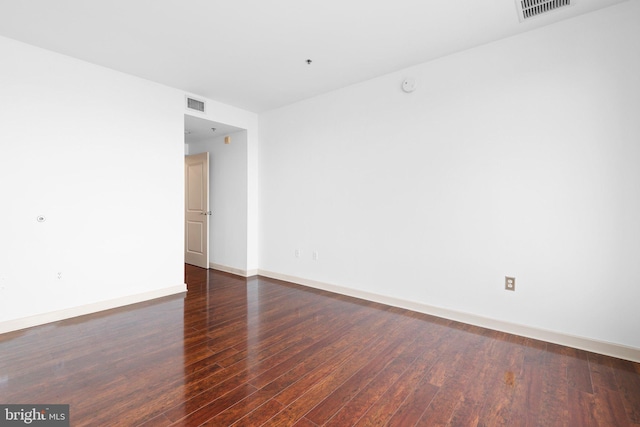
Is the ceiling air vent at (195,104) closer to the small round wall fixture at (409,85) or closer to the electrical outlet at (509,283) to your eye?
the small round wall fixture at (409,85)

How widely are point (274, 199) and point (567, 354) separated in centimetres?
385

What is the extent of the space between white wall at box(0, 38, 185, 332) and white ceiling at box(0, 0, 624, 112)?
0.33m

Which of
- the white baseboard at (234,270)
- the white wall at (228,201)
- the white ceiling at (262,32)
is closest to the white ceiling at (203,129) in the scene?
the white wall at (228,201)

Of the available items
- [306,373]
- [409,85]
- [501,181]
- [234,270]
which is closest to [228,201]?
[234,270]

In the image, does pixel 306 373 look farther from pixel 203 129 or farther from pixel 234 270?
pixel 203 129

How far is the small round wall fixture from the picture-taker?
133 inches

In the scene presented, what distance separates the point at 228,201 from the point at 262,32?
3063 millimetres

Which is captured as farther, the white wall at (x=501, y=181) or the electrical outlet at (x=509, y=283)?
the electrical outlet at (x=509, y=283)

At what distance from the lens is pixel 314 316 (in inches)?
126

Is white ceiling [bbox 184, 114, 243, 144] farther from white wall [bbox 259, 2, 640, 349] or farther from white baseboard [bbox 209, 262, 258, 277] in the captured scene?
white baseboard [bbox 209, 262, 258, 277]

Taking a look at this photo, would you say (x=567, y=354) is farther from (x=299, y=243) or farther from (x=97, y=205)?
(x=97, y=205)

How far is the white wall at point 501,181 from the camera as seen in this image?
7.83ft

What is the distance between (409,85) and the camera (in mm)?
3391

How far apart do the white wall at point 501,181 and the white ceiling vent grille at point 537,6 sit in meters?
0.26
